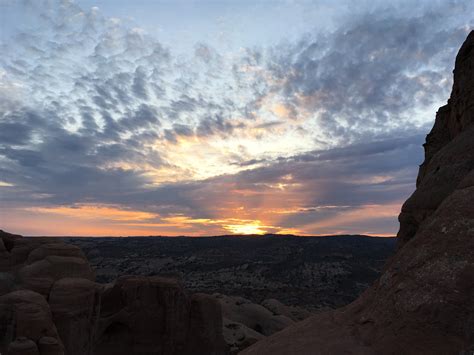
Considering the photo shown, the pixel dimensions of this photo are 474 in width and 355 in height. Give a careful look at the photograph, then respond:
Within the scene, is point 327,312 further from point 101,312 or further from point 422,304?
Answer: point 101,312

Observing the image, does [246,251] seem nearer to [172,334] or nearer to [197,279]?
[197,279]

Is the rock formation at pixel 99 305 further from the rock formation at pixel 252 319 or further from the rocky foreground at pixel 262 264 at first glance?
the rocky foreground at pixel 262 264

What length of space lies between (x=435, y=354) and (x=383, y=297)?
186 centimetres

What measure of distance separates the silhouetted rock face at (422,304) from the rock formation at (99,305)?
557 inches

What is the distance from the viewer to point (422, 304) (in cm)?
637

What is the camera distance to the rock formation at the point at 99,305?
1969cm

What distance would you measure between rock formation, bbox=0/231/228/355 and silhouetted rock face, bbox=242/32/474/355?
14140 millimetres

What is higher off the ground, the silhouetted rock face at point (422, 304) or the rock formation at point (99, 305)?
the silhouetted rock face at point (422, 304)

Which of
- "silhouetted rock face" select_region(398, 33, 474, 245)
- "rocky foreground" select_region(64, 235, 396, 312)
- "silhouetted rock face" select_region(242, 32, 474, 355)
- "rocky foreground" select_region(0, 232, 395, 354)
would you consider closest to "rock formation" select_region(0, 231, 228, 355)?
"rocky foreground" select_region(0, 232, 395, 354)

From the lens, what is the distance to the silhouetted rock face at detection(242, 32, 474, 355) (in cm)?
591

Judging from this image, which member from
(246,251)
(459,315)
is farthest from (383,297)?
(246,251)

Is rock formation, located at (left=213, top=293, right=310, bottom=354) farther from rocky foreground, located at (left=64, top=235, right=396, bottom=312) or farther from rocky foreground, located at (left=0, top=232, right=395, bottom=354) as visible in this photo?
rocky foreground, located at (left=64, top=235, right=396, bottom=312)

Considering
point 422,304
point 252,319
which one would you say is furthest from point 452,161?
point 252,319

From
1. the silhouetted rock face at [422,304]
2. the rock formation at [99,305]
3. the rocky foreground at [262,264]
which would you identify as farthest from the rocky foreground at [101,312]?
the rocky foreground at [262,264]
